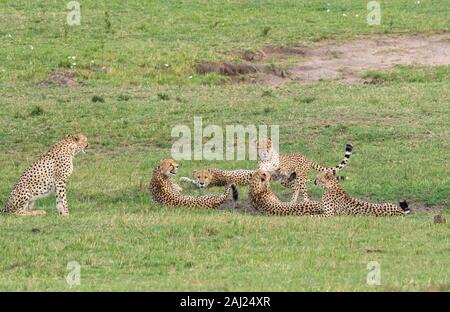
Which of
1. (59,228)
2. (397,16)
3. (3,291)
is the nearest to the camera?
(3,291)

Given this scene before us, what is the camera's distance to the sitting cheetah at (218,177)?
15.3 m

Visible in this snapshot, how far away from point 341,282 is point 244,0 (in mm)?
17626

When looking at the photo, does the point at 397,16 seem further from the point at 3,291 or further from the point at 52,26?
the point at 3,291

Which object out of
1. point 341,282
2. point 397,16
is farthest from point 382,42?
point 341,282

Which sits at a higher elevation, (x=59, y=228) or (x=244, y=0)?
(x=244, y=0)

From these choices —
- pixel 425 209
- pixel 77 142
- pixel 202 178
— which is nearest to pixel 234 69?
pixel 202 178

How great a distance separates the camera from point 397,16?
26.2 meters

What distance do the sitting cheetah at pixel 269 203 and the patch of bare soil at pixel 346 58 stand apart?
7.97 m

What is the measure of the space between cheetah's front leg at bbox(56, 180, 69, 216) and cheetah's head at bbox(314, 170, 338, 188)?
276cm

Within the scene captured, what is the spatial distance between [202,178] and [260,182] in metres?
1.38

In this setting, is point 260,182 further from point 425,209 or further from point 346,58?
point 346,58

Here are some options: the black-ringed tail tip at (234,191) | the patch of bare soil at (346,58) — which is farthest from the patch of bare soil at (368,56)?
the black-ringed tail tip at (234,191)

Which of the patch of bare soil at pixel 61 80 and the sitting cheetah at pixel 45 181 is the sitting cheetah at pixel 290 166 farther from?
the patch of bare soil at pixel 61 80

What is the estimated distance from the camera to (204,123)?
60.2ft
